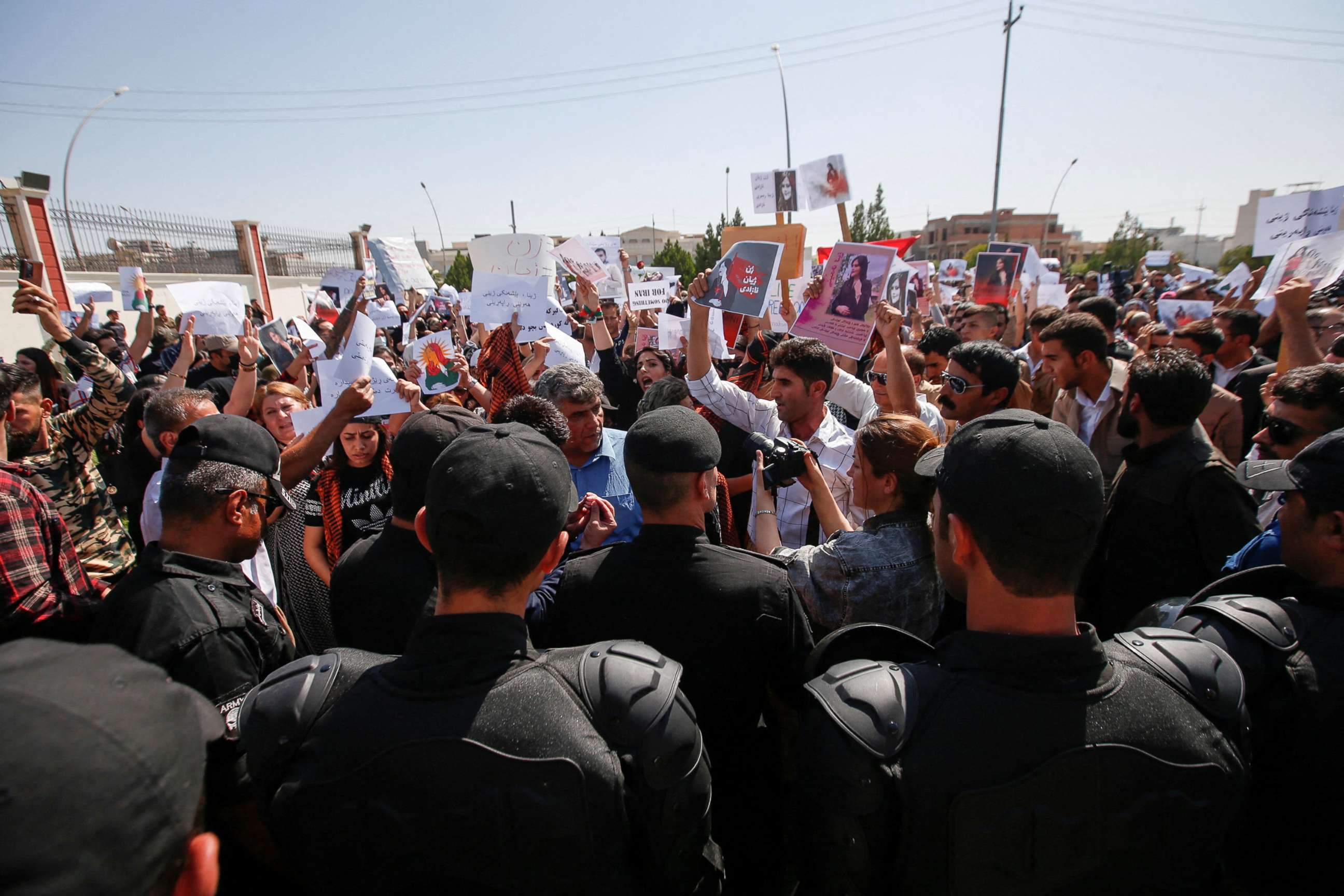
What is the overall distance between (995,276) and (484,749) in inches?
318

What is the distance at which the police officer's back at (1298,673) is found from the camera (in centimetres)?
154

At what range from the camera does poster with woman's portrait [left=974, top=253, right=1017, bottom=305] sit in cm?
778

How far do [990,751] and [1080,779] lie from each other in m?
0.18

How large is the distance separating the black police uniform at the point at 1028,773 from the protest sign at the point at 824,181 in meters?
7.66

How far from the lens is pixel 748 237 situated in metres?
6.79

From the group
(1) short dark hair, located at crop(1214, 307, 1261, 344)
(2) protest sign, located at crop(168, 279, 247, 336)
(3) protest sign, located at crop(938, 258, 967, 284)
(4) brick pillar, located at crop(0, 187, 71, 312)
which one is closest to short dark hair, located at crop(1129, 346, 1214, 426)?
(1) short dark hair, located at crop(1214, 307, 1261, 344)

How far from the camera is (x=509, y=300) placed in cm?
567

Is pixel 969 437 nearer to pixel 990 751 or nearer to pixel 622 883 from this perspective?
pixel 990 751

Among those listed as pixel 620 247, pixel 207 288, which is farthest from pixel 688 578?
pixel 620 247

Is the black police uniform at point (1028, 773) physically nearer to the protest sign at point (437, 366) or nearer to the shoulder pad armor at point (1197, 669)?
the shoulder pad armor at point (1197, 669)

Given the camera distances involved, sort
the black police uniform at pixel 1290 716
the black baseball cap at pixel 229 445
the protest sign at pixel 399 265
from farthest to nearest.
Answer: the protest sign at pixel 399 265, the black baseball cap at pixel 229 445, the black police uniform at pixel 1290 716

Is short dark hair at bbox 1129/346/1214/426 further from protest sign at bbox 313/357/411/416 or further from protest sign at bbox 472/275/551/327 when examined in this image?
protest sign at bbox 472/275/551/327

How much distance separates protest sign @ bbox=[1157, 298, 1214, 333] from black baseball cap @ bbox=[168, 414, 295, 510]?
8.67 meters

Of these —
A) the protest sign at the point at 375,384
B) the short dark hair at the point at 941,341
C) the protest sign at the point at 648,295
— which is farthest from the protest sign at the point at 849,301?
the protest sign at the point at 648,295
